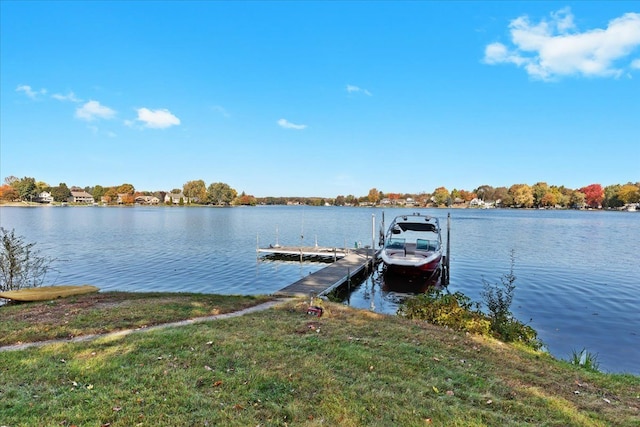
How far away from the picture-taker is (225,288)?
19.1 m

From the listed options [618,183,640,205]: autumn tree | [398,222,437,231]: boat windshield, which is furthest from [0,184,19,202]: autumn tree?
[618,183,640,205]: autumn tree

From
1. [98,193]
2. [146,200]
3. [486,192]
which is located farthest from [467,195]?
[98,193]

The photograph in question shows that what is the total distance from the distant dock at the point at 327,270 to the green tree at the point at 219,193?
13430cm

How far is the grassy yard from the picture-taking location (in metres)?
4.17

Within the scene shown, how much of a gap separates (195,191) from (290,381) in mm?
168174

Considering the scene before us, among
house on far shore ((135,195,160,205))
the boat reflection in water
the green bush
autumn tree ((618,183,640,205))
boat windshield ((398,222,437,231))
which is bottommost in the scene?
the boat reflection in water

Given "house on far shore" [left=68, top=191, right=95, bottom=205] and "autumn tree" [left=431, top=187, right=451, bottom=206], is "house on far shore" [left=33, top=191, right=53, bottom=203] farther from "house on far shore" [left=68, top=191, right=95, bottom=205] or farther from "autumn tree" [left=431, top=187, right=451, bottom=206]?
"autumn tree" [left=431, top=187, right=451, bottom=206]

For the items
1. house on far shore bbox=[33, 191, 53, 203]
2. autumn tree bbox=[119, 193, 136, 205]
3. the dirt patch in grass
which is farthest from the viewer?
autumn tree bbox=[119, 193, 136, 205]

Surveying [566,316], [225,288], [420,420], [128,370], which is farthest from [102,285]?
[566,316]

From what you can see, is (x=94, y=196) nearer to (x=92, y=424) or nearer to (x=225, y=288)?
(x=225, y=288)

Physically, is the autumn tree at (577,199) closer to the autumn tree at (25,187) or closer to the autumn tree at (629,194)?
the autumn tree at (629,194)

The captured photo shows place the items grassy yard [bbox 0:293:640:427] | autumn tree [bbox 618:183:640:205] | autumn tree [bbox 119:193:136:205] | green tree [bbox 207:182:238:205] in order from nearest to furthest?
grassy yard [bbox 0:293:640:427] → autumn tree [bbox 618:183:640:205] → green tree [bbox 207:182:238:205] → autumn tree [bbox 119:193:136:205]

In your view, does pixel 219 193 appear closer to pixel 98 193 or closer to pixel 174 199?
pixel 174 199

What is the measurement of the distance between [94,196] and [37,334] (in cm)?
18649
